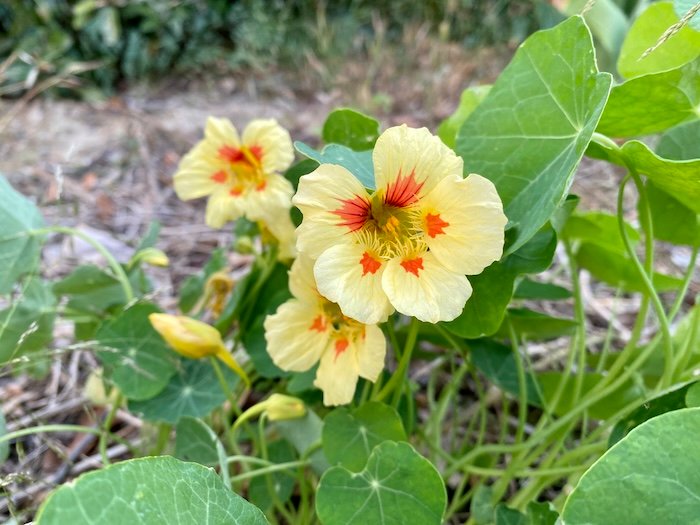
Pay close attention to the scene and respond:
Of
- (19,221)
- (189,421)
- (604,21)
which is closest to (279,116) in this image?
(604,21)

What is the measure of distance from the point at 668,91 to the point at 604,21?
1.48m

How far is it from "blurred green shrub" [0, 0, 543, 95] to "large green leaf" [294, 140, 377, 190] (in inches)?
91.9

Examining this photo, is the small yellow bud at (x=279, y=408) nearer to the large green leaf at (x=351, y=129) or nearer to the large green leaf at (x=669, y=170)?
the large green leaf at (x=351, y=129)

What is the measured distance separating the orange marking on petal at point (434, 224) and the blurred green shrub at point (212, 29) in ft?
7.88

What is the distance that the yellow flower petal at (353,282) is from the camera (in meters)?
0.57

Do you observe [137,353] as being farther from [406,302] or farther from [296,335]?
[406,302]

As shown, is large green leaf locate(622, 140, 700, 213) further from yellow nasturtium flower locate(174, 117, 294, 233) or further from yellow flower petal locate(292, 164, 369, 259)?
yellow nasturtium flower locate(174, 117, 294, 233)

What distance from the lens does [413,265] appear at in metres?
0.60

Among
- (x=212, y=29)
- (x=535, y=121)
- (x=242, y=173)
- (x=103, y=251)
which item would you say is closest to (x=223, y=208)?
(x=242, y=173)

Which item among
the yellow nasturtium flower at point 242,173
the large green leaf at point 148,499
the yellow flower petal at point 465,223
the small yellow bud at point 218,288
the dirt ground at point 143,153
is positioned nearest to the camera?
the large green leaf at point 148,499

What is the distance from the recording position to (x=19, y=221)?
0.91 meters

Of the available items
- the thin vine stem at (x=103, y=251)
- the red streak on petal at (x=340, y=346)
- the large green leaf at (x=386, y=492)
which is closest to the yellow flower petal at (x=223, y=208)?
the thin vine stem at (x=103, y=251)

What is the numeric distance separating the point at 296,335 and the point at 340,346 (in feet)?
0.17

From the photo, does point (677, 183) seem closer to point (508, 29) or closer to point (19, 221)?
point (19, 221)
